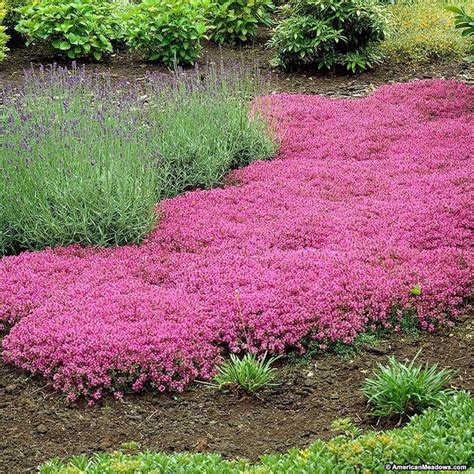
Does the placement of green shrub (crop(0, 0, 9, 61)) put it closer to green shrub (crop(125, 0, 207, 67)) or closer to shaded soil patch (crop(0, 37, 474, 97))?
shaded soil patch (crop(0, 37, 474, 97))

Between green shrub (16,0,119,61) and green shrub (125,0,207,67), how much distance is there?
21.2 inches

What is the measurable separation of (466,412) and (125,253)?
3.36 meters

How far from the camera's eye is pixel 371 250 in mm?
6219

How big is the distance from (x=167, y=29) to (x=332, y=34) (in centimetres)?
263

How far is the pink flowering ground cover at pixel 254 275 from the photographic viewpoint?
16.6 ft

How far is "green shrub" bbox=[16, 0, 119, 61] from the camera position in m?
12.9

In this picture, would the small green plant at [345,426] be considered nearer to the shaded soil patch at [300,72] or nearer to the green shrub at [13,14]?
the shaded soil patch at [300,72]

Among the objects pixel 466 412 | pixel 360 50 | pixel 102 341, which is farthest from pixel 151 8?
pixel 466 412

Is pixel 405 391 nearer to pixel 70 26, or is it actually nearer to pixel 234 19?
pixel 70 26

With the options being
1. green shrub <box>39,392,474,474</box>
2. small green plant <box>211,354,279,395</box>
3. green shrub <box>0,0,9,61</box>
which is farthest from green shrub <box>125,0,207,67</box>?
green shrub <box>39,392,474,474</box>

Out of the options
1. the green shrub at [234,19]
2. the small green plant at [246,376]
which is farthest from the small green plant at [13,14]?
the small green plant at [246,376]

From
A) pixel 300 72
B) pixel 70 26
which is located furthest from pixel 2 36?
pixel 300 72

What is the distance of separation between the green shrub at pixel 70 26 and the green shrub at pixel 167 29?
0.54 meters

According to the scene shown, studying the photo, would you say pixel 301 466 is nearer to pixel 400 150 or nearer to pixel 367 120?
pixel 400 150
